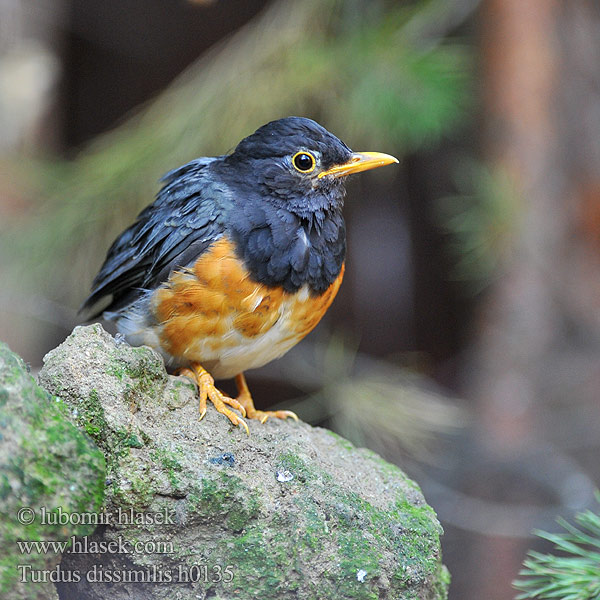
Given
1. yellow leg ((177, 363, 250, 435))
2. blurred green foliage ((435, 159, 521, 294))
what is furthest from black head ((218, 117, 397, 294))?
blurred green foliage ((435, 159, 521, 294))

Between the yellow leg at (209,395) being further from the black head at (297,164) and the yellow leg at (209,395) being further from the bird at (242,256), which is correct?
the black head at (297,164)

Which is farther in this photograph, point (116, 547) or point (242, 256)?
point (242, 256)

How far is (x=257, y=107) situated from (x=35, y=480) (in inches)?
93.2

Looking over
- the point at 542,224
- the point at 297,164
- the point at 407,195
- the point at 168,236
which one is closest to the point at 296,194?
the point at 297,164

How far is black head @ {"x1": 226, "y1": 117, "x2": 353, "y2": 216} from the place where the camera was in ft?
8.00

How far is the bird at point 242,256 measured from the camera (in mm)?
2307

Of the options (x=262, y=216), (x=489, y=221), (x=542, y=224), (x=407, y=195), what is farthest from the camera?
(x=407, y=195)

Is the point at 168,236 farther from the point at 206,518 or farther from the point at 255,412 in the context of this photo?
the point at 206,518

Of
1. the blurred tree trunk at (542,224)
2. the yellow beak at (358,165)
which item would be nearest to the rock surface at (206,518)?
the yellow beak at (358,165)

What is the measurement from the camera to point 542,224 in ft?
14.7

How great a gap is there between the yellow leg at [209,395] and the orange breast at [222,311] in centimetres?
5

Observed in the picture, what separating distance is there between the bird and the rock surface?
34 centimetres

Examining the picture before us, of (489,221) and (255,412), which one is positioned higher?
(489,221)

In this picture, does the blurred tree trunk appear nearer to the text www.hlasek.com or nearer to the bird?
the bird
